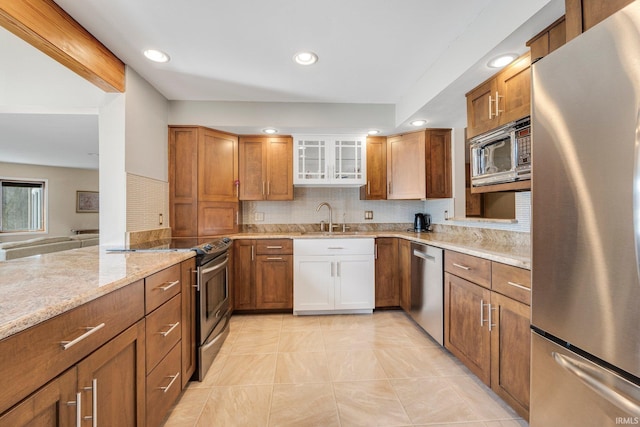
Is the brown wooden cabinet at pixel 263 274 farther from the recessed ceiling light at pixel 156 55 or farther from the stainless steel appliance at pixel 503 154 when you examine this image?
the stainless steel appliance at pixel 503 154

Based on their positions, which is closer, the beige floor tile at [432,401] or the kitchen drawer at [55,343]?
the kitchen drawer at [55,343]

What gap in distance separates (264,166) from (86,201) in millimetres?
6105

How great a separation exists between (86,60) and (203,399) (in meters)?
2.28

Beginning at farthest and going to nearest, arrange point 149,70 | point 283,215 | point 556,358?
point 283,215 < point 149,70 < point 556,358

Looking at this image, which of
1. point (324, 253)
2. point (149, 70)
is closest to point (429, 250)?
point (324, 253)

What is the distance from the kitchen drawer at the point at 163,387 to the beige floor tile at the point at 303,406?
0.56 m

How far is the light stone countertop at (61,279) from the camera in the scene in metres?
0.70

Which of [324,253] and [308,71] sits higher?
[308,71]

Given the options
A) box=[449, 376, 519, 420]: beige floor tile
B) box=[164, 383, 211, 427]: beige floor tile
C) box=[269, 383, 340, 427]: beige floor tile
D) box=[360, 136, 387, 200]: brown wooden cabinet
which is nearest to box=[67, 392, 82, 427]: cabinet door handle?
box=[164, 383, 211, 427]: beige floor tile

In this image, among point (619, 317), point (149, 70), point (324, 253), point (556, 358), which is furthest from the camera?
point (324, 253)

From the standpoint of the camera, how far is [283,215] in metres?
3.44

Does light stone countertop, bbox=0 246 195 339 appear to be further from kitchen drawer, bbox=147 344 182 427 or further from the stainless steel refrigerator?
the stainless steel refrigerator

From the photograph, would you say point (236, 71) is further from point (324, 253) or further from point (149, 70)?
point (324, 253)

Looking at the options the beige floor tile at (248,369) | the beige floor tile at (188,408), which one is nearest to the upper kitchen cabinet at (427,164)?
the beige floor tile at (248,369)
